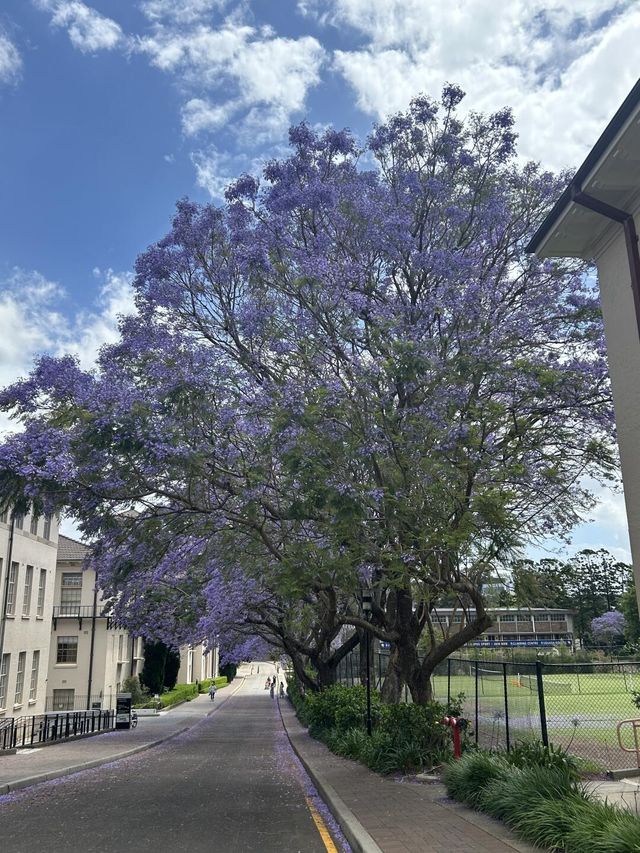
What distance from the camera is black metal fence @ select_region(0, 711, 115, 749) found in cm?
2284

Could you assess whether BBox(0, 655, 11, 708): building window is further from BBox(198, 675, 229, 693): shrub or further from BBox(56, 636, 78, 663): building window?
BBox(198, 675, 229, 693): shrub

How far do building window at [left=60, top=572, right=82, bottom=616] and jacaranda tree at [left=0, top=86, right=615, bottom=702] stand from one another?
106 feet

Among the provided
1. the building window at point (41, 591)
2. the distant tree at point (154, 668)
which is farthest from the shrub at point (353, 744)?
the distant tree at point (154, 668)

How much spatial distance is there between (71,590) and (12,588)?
17555 millimetres

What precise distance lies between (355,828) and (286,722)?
28.9 metres

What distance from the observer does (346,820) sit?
28.5 ft

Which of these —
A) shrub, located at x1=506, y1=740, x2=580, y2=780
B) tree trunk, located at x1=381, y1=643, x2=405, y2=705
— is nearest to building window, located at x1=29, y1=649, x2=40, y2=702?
tree trunk, located at x1=381, y1=643, x2=405, y2=705

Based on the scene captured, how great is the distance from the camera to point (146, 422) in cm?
1046

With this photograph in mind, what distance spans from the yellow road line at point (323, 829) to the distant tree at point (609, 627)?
63.1 meters

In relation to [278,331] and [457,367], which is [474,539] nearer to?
[457,367]

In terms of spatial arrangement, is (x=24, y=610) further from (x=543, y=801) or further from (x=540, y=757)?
(x=543, y=801)

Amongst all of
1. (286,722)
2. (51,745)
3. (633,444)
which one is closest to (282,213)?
(633,444)

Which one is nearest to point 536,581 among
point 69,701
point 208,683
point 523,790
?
point 523,790

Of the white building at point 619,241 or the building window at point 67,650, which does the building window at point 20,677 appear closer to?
the building window at point 67,650
